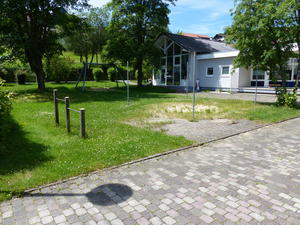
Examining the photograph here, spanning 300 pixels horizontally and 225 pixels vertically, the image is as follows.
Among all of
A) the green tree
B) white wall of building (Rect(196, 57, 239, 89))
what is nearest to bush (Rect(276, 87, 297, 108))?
white wall of building (Rect(196, 57, 239, 89))

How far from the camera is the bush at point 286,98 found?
38.0 feet

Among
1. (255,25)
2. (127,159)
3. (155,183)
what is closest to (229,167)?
(155,183)

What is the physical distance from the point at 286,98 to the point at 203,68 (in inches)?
539

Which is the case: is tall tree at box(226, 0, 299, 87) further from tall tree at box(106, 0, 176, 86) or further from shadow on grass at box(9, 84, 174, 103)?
tall tree at box(106, 0, 176, 86)

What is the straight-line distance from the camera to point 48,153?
5.00 meters

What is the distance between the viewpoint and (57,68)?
2792 centimetres

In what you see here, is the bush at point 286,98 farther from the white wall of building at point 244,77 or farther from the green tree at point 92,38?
the green tree at point 92,38

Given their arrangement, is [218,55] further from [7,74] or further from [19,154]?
[7,74]

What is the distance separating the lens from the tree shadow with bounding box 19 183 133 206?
3.17 m

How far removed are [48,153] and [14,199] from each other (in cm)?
183

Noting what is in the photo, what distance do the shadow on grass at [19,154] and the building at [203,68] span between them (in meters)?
15.9

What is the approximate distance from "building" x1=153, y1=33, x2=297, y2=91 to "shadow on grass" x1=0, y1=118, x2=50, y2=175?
15935mm

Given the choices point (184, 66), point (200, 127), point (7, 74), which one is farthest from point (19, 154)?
point (7, 74)

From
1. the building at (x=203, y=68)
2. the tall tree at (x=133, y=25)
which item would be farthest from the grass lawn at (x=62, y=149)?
the tall tree at (x=133, y=25)
